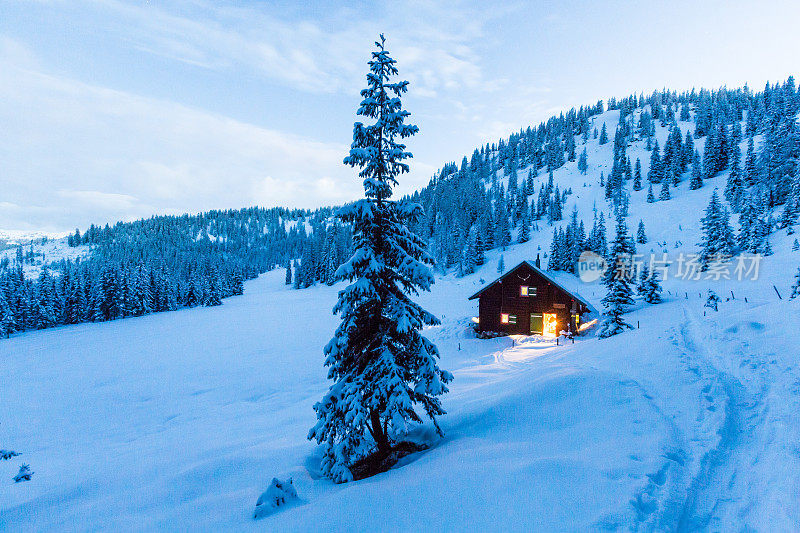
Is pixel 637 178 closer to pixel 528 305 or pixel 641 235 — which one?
pixel 641 235

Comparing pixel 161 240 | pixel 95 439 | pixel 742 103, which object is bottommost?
pixel 95 439

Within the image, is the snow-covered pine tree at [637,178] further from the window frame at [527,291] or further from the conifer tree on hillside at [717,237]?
the window frame at [527,291]

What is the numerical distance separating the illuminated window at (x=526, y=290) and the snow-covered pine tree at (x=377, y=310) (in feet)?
81.2

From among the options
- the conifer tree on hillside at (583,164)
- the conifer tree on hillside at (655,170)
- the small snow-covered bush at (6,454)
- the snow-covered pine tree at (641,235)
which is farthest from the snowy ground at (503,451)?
the conifer tree on hillside at (583,164)

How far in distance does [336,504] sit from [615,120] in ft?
655

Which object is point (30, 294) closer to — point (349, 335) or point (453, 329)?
point (453, 329)

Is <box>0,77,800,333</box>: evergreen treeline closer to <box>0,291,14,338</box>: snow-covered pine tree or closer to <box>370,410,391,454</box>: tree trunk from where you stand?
<box>0,291,14,338</box>: snow-covered pine tree

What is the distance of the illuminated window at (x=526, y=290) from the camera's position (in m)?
31.9

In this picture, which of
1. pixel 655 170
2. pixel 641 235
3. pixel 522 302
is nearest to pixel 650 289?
pixel 522 302

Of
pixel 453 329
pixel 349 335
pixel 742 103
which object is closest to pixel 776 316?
pixel 349 335

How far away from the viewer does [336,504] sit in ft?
22.0

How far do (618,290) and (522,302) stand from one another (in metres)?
7.85

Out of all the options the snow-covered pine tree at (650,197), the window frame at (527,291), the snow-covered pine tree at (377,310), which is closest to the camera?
the snow-covered pine tree at (377,310)

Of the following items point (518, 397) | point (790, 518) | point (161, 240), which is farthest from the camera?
point (161, 240)
